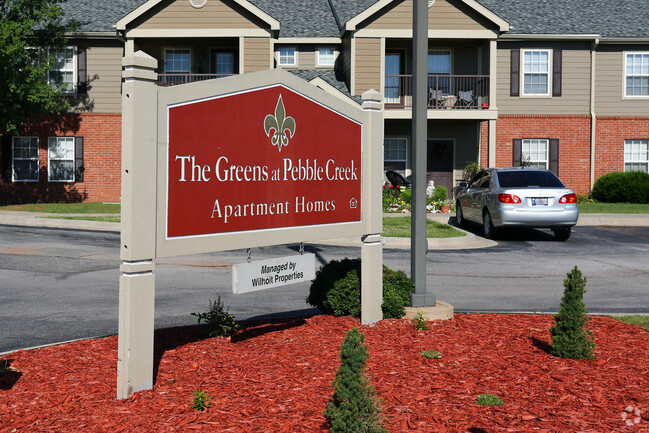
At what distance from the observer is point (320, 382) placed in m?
4.96

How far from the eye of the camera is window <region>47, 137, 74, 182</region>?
2797cm

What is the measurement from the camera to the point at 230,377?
5059 mm

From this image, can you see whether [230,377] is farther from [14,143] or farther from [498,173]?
[14,143]

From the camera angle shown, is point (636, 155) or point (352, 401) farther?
point (636, 155)

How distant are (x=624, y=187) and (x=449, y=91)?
7.72 m

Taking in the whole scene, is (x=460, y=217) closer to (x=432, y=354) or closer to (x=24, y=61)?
(x=432, y=354)

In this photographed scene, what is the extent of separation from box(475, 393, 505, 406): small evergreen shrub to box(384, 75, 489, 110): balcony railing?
22485 mm

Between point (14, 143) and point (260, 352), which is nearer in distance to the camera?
point (260, 352)

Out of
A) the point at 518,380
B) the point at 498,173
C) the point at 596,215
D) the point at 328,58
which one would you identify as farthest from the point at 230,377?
the point at 328,58

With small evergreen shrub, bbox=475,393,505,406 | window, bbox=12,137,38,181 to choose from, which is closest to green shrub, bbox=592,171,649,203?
window, bbox=12,137,38,181

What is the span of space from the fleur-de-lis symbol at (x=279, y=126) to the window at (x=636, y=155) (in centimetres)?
2636

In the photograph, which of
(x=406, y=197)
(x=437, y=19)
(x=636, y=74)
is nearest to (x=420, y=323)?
(x=406, y=197)

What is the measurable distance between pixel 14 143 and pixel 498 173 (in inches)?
765

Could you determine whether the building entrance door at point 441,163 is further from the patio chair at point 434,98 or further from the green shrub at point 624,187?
the green shrub at point 624,187
